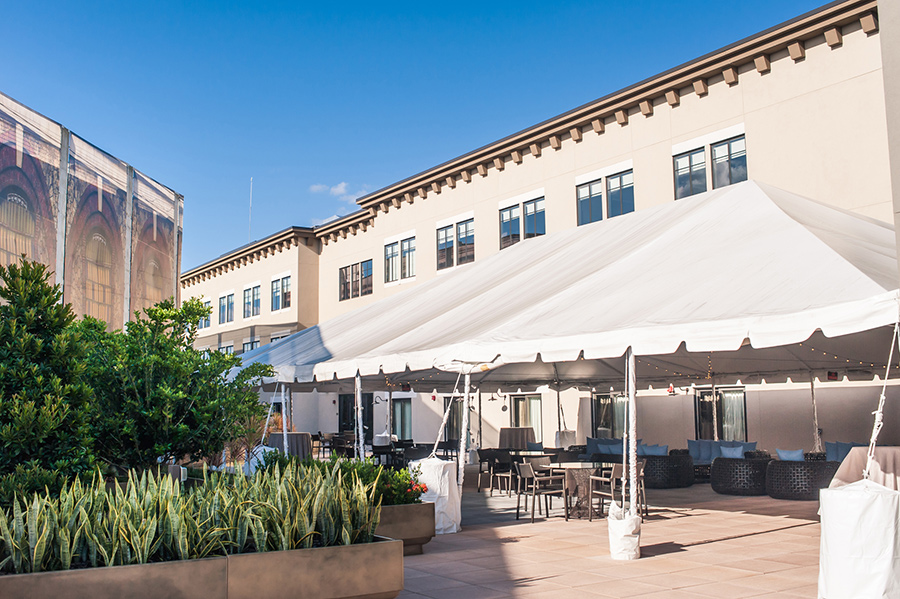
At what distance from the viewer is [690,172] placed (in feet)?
66.5

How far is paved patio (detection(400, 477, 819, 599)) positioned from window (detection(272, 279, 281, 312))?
88.7ft

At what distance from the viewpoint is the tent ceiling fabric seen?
7.86 m

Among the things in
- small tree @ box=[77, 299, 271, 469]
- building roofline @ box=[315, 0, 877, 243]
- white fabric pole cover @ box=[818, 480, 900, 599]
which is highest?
building roofline @ box=[315, 0, 877, 243]

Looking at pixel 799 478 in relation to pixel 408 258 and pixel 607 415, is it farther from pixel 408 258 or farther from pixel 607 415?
pixel 408 258

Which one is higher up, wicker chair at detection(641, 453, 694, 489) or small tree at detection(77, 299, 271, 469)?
small tree at detection(77, 299, 271, 469)

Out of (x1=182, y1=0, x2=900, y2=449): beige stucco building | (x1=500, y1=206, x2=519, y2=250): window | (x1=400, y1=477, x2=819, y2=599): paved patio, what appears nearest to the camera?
(x1=400, y1=477, x2=819, y2=599): paved patio

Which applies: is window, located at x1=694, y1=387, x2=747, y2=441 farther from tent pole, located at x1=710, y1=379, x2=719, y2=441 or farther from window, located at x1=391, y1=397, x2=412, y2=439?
window, located at x1=391, y1=397, x2=412, y2=439

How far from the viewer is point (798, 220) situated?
998 cm

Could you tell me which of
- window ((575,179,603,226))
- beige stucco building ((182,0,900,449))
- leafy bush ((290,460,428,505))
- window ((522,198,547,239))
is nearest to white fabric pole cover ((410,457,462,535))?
leafy bush ((290,460,428,505))

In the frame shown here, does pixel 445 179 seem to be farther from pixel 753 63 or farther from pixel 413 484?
pixel 413 484

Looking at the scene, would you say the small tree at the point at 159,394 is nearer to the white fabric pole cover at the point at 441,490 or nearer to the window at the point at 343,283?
the white fabric pole cover at the point at 441,490

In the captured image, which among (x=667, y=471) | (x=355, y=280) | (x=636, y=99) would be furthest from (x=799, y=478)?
(x=355, y=280)

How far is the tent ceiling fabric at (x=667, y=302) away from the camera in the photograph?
786 centimetres

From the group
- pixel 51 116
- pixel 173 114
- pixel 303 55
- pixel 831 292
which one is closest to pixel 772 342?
pixel 831 292
